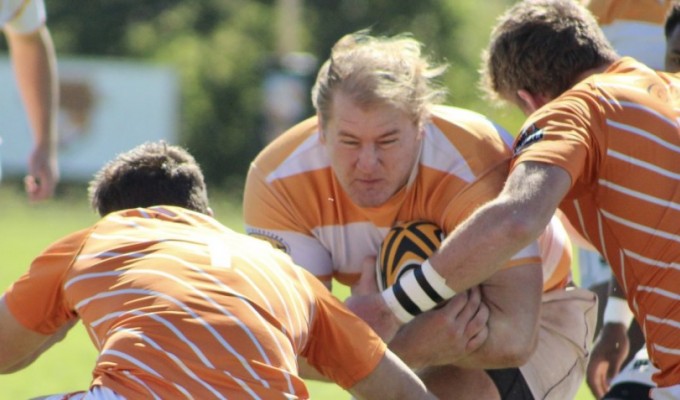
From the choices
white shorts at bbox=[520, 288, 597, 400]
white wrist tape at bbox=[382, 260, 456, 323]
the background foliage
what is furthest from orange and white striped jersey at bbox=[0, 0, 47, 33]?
the background foliage

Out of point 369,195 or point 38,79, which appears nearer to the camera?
point 369,195

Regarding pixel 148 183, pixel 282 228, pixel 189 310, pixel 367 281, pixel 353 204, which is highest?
pixel 148 183

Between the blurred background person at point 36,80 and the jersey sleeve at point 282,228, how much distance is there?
1.76 meters

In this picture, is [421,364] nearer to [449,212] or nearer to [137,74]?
[449,212]

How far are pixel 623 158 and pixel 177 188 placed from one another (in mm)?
1389

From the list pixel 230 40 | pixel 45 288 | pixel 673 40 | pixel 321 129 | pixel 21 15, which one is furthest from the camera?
pixel 230 40

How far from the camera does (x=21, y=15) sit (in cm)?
616

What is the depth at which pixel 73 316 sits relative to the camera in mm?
3863

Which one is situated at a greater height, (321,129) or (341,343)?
(321,129)

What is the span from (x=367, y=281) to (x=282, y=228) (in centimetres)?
38

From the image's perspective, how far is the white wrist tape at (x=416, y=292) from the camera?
413 centimetres

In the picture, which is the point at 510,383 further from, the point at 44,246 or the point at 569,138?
the point at 44,246

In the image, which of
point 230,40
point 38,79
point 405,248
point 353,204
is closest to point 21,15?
point 38,79

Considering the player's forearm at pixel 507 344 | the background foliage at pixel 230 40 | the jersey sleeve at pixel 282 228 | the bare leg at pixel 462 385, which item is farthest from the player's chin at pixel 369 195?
the background foliage at pixel 230 40
